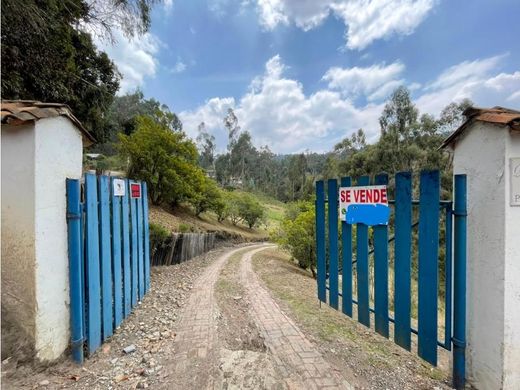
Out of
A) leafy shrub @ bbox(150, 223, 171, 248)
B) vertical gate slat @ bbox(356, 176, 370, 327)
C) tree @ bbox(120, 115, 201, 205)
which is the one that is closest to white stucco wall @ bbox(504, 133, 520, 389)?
vertical gate slat @ bbox(356, 176, 370, 327)

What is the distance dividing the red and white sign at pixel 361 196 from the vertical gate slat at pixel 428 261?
1.45 feet

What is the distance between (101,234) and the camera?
3184 mm

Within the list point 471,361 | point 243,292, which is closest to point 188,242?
point 243,292

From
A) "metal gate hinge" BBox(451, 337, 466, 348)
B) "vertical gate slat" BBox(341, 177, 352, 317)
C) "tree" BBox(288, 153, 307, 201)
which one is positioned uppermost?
"tree" BBox(288, 153, 307, 201)

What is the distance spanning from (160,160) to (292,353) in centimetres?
1416

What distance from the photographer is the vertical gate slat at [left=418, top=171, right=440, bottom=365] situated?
7.59ft

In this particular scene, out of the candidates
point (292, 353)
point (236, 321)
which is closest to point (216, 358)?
point (292, 353)

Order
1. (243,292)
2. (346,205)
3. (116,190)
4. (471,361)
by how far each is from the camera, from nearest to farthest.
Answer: (471,361)
(346,205)
(116,190)
(243,292)

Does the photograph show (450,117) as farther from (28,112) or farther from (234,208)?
(28,112)

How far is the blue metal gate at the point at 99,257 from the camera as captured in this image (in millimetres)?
2730

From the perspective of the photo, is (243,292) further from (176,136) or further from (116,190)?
(176,136)

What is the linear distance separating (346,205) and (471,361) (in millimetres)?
1691

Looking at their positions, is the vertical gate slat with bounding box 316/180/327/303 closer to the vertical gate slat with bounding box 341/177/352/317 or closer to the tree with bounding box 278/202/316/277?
the vertical gate slat with bounding box 341/177/352/317

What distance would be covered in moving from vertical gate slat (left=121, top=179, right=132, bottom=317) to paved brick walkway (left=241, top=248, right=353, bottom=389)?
1.87 m
